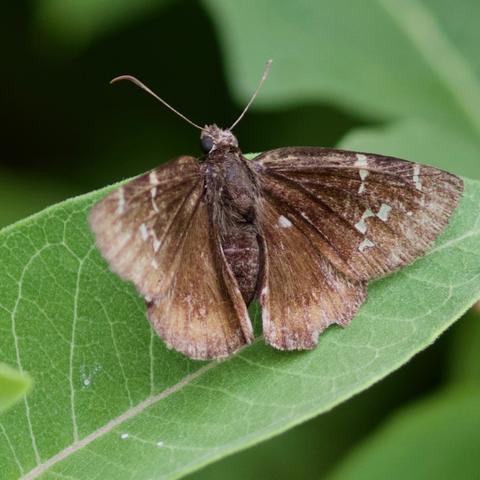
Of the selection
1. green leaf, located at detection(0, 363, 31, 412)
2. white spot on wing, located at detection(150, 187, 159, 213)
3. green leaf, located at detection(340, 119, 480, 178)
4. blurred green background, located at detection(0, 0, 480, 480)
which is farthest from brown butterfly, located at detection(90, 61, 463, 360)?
blurred green background, located at detection(0, 0, 480, 480)

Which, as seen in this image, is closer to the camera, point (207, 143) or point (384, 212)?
point (384, 212)

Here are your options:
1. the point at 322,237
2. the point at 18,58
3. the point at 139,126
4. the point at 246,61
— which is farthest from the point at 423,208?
the point at 18,58

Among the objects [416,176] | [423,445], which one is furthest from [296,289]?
[423,445]

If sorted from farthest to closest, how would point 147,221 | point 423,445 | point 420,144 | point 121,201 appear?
point 420,144, point 423,445, point 147,221, point 121,201

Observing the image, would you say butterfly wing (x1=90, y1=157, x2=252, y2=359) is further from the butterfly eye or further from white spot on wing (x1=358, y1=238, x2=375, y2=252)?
white spot on wing (x1=358, y1=238, x2=375, y2=252)

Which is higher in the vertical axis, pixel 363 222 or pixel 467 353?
pixel 363 222

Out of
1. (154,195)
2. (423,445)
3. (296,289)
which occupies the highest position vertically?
(154,195)

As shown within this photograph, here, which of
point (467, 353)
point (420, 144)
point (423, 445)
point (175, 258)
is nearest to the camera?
point (175, 258)

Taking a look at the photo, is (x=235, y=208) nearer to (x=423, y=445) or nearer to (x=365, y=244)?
(x=365, y=244)

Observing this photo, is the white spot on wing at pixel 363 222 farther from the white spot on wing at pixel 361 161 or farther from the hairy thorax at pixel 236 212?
the hairy thorax at pixel 236 212
